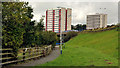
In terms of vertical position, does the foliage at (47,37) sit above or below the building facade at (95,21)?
below

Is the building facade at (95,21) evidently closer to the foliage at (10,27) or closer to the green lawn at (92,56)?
the green lawn at (92,56)

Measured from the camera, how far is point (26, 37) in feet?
56.6

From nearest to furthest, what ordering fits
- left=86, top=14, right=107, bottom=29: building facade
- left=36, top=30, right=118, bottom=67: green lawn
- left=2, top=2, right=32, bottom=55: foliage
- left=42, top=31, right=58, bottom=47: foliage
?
1. left=2, top=2, right=32, bottom=55: foliage
2. left=36, top=30, right=118, bottom=67: green lawn
3. left=42, top=31, right=58, bottom=47: foliage
4. left=86, top=14, right=107, bottom=29: building facade

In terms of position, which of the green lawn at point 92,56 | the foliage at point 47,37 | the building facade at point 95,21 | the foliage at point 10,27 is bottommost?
the green lawn at point 92,56

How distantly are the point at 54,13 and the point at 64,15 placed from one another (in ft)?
43.6

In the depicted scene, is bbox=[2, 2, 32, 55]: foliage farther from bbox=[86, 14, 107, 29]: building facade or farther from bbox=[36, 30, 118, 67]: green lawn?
bbox=[86, 14, 107, 29]: building facade

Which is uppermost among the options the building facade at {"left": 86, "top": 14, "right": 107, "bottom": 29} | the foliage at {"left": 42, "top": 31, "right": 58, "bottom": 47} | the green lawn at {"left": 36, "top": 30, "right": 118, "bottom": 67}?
the building facade at {"left": 86, "top": 14, "right": 107, "bottom": 29}

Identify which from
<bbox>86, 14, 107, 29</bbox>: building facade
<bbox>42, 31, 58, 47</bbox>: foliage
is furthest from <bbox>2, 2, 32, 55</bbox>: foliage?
<bbox>86, 14, 107, 29</bbox>: building facade

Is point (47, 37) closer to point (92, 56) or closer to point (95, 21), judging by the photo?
point (92, 56)

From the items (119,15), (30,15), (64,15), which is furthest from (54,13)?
(30,15)

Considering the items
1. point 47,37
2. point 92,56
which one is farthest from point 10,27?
point 47,37

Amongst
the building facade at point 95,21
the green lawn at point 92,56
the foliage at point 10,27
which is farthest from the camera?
the building facade at point 95,21

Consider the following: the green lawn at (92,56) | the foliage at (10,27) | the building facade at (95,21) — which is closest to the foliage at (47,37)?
the green lawn at (92,56)

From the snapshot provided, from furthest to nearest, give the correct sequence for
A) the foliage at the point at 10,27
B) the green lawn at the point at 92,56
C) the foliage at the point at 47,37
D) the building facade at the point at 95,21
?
the building facade at the point at 95,21 → the foliage at the point at 47,37 → the green lawn at the point at 92,56 → the foliage at the point at 10,27
